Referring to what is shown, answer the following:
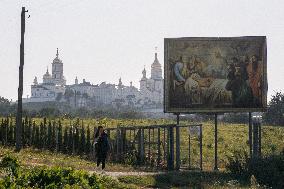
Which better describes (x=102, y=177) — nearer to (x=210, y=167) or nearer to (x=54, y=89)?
(x=210, y=167)

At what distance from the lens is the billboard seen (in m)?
24.7

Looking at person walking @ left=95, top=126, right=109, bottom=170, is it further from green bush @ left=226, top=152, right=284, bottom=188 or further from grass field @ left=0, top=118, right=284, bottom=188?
green bush @ left=226, top=152, right=284, bottom=188

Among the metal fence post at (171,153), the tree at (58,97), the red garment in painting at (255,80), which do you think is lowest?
the metal fence post at (171,153)

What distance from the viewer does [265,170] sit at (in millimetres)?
20094

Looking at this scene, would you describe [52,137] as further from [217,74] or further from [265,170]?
[265,170]

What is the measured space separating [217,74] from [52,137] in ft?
34.7

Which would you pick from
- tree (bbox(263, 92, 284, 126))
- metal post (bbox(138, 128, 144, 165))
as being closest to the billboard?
metal post (bbox(138, 128, 144, 165))

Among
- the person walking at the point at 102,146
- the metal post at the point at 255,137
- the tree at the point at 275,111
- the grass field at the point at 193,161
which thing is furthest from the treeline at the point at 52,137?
the tree at the point at 275,111

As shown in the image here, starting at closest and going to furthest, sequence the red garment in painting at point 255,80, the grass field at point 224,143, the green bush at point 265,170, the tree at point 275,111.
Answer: the green bush at point 265,170 < the red garment in painting at point 255,80 < the grass field at point 224,143 < the tree at point 275,111

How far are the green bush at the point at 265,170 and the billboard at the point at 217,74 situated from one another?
3964 millimetres

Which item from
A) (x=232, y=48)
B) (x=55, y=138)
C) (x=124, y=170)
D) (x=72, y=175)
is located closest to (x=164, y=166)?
(x=124, y=170)

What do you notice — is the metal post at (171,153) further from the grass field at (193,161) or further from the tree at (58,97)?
the tree at (58,97)

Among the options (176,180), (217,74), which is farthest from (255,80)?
(176,180)

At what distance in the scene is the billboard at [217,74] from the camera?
2470cm
